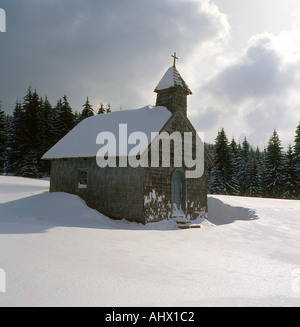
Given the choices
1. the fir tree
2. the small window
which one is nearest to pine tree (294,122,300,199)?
the fir tree

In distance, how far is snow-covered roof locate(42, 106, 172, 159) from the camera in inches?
621

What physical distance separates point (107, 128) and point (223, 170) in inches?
1295

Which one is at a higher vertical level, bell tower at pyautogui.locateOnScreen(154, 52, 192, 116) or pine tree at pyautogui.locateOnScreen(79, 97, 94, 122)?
pine tree at pyautogui.locateOnScreen(79, 97, 94, 122)

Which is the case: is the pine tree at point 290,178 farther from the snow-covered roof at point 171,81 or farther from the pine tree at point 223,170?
the snow-covered roof at point 171,81

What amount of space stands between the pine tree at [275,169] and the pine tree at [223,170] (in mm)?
6830

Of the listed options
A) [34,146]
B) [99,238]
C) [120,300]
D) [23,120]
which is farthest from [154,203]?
[23,120]

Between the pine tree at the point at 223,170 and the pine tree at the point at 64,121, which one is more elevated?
the pine tree at the point at 64,121

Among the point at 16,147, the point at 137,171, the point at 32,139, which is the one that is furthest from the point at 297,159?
the point at 16,147

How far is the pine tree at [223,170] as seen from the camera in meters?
45.8

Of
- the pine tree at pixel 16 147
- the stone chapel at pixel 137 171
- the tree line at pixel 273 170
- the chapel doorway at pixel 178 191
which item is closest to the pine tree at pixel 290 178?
the tree line at pixel 273 170

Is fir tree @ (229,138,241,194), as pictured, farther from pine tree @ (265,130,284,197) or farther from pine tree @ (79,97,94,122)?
pine tree @ (79,97,94,122)

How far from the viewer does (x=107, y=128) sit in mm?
17562

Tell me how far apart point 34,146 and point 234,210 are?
3051 cm

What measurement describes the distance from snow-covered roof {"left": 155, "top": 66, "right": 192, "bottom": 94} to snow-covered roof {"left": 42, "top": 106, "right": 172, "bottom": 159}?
1.44 meters
